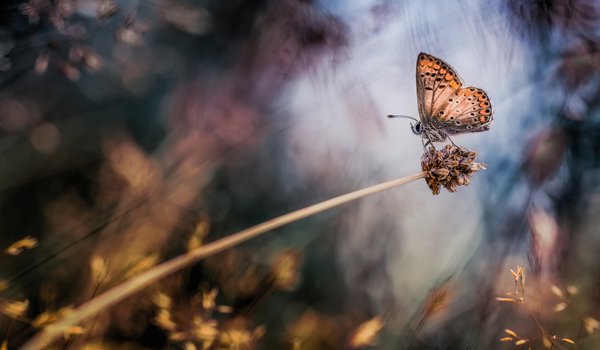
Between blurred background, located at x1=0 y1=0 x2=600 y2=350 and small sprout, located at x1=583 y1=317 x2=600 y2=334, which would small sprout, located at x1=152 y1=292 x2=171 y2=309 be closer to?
blurred background, located at x1=0 y1=0 x2=600 y2=350

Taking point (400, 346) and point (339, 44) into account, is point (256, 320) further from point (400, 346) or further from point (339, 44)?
point (339, 44)

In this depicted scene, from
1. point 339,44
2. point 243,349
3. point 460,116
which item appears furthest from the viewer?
point 339,44

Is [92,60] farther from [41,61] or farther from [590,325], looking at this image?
[590,325]

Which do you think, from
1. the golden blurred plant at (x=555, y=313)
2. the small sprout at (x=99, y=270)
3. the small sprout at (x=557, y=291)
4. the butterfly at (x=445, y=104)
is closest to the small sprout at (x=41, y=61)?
the small sprout at (x=99, y=270)

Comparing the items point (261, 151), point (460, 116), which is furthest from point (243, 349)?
point (460, 116)

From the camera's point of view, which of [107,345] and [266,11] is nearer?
[107,345]

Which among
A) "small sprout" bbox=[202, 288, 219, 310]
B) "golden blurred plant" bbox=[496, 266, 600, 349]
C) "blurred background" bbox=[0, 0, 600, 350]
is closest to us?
"small sprout" bbox=[202, 288, 219, 310]

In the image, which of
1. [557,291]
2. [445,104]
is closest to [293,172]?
[445,104]

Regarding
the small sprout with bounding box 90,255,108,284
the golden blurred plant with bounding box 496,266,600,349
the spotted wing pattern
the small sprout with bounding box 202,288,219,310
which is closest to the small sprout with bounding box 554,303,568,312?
the golden blurred plant with bounding box 496,266,600,349
